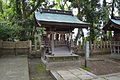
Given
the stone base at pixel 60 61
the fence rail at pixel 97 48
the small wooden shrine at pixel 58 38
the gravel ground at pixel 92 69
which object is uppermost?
the small wooden shrine at pixel 58 38

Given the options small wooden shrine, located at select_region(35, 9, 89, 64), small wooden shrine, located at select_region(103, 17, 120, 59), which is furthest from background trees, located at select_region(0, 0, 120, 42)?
small wooden shrine, located at select_region(35, 9, 89, 64)

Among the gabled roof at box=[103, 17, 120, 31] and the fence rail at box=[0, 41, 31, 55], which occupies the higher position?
the gabled roof at box=[103, 17, 120, 31]

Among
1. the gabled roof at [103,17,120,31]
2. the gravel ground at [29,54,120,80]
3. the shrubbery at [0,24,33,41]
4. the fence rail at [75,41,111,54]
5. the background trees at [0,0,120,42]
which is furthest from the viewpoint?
the background trees at [0,0,120,42]

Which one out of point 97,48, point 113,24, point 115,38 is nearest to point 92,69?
point 113,24

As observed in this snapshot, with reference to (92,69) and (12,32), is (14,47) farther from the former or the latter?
(92,69)

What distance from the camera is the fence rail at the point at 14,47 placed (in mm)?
11023

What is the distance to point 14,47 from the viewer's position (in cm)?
1129

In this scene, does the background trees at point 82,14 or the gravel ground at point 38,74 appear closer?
the gravel ground at point 38,74

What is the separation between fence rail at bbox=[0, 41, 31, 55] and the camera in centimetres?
1102

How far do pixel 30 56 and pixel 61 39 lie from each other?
447 cm

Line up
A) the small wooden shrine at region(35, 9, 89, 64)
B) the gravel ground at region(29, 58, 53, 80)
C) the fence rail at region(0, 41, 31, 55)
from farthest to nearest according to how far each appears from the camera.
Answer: the fence rail at region(0, 41, 31, 55) < the small wooden shrine at region(35, 9, 89, 64) < the gravel ground at region(29, 58, 53, 80)

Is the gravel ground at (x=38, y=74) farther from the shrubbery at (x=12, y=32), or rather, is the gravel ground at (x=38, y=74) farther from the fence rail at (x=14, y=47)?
the shrubbery at (x=12, y=32)

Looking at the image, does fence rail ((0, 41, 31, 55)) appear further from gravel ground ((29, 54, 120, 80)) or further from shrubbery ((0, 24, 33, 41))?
gravel ground ((29, 54, 120, 80))

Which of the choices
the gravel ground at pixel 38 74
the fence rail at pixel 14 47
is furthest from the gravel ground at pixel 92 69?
the fence rail at pixel 14 47
